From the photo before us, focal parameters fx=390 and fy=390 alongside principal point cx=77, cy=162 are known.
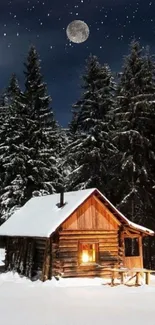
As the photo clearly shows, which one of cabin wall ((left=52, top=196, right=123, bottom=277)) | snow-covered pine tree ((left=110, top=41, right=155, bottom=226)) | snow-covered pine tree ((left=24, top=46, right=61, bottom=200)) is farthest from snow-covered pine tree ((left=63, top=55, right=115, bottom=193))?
cabin wall ((left=52, top=196, right=123, bottom=277))

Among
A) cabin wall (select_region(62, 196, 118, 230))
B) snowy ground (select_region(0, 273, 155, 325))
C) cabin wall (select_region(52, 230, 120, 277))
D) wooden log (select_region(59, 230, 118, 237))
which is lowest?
snowy ground (select_region(0, 273, 155, 325))

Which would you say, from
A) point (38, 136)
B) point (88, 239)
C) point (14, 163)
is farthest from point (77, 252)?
point (38, 136)

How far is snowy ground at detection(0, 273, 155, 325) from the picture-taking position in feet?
43.5

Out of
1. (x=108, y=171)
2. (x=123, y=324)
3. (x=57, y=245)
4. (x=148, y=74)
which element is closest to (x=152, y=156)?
(x=108, y=171)

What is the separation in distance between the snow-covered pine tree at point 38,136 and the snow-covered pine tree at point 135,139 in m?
9.51

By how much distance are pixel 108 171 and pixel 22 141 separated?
10.7m

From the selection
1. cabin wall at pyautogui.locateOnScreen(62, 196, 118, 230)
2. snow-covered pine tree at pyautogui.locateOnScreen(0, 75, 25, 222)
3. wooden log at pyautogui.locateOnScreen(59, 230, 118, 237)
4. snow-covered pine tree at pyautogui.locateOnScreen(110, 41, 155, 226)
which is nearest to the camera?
wooden log at pyautogui.locateOnScreen(59, 230, 118, 237)

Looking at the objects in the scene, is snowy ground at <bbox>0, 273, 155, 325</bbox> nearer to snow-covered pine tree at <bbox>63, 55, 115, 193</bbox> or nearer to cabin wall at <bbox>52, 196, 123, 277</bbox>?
cabin wall at <bbox>52, 196, 123, 277</bbox>

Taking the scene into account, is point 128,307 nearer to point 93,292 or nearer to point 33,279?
point 93,292

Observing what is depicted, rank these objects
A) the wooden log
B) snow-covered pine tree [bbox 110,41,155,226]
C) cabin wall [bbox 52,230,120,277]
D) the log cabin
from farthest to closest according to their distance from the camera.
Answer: snow-covered pine tree [bbox 110,41,155,226], the wooden log, cabin wall [bbox 52,230,120,277], the log cabin

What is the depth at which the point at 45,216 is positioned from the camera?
2591 cm

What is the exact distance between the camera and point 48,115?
39875mm

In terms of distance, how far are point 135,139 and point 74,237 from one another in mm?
9658

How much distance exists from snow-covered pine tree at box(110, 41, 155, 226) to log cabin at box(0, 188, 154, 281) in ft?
12.2
